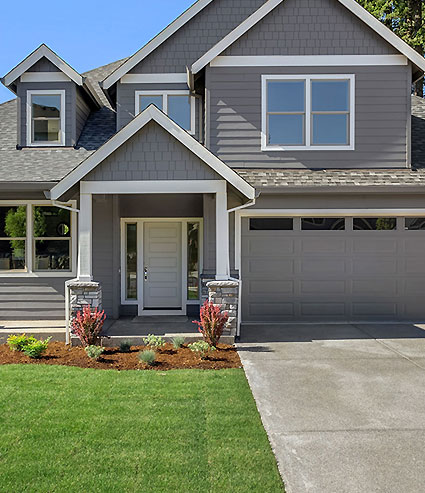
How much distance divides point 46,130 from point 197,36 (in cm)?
426

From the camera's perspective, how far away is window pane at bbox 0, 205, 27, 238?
9.62 m

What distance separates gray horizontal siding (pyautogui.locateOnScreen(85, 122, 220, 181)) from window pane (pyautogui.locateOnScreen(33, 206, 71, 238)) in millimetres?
2413

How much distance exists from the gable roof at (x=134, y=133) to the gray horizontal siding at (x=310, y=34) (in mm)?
3307

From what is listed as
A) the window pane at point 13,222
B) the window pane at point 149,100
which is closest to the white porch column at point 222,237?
the window pane at point 149,100

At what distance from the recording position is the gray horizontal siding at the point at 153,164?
7.62m

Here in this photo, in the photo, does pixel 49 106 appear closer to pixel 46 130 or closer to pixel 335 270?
pixel 46 130

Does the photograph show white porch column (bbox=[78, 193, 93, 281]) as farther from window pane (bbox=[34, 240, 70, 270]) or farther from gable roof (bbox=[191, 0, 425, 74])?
gable roof (bbox=[191, 0, 425, 74])

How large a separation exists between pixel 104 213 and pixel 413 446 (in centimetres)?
759

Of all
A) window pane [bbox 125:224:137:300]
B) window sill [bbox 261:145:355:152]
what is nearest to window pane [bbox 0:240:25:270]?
window pane [bbox 125:224:137:300]

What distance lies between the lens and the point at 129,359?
6789mm

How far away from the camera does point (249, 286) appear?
9.70m

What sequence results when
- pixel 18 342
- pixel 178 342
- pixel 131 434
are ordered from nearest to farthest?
pixel 131 434
pixel 18 342
pixel 178 342

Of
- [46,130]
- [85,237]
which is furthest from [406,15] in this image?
[85,237]

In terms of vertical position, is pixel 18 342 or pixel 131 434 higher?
pixel 18 342
